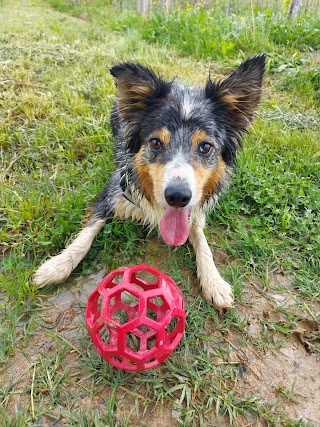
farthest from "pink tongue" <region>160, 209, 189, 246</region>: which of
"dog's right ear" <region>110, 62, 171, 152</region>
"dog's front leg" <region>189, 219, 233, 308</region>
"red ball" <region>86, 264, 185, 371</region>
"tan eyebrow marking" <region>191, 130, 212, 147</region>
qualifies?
"dog's right ear" <region>110, 62, 171, 152</region>

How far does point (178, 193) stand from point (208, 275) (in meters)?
0.77

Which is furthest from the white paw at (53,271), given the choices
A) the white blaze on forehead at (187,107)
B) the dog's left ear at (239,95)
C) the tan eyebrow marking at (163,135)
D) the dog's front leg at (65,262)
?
the dog's left ear at (239,95)

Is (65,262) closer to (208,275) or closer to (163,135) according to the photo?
(208,275)

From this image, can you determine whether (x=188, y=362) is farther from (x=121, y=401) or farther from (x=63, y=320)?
(x=63, y=320)

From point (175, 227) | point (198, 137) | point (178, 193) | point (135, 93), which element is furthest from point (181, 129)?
point (175, 227)

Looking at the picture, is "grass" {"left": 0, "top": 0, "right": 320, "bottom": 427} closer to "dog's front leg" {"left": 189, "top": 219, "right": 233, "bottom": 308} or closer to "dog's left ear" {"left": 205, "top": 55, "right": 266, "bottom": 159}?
"dog's front leg" {"left": 189, "top": 219, "right": 233, "bottom": 308}

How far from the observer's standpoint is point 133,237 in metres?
3.01

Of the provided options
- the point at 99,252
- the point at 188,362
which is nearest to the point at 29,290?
the point at 99,252

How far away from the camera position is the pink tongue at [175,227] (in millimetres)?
2607

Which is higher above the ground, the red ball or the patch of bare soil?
the red ball

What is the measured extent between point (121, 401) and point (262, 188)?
2.27 metres

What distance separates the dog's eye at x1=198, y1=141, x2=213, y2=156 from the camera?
262cm

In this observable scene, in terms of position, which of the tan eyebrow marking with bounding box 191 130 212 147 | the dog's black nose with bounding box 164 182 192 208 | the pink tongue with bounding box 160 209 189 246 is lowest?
the pink tongue with bounding box 160 209 189 246

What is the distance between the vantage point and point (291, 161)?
3.87 m
